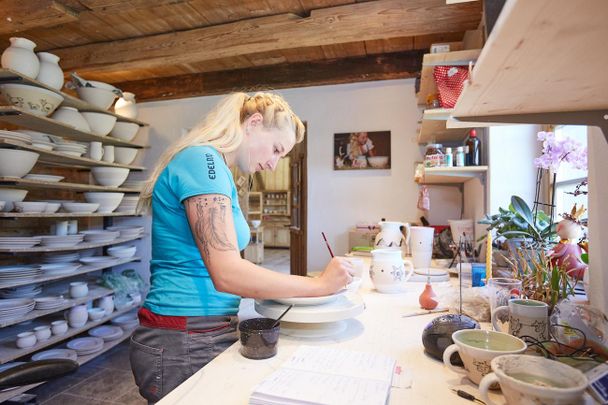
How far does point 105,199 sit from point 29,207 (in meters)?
0.74

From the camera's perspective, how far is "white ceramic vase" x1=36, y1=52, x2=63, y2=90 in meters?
2.62

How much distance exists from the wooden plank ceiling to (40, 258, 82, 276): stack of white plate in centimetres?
173

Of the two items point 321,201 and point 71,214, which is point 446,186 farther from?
point 71,214

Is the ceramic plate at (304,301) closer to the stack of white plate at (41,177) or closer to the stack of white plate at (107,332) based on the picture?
the stack of white plate at (41,177)

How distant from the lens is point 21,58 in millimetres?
2463

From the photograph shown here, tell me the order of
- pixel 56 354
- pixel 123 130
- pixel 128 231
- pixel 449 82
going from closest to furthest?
pixel 449 82 → pixel 56 354 → pixel 128 231 → pixel 123 130

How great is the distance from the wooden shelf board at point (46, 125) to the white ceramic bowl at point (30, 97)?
0.06 m

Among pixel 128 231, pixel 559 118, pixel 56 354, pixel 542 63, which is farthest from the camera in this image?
pixel 128 231

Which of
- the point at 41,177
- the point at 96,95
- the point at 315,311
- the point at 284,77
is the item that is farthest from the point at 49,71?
the point at 315,311

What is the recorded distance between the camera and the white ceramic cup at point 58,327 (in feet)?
8.59

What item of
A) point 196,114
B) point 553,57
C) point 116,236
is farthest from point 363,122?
point 553,57

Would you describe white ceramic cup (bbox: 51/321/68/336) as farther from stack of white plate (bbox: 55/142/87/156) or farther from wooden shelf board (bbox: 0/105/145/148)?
wooden shelf board (bbox: 0/105/145/148)

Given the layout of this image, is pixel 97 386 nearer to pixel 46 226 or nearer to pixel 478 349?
pixel 46 226

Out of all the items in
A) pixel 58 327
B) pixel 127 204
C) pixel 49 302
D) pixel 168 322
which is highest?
pixel 127 204
